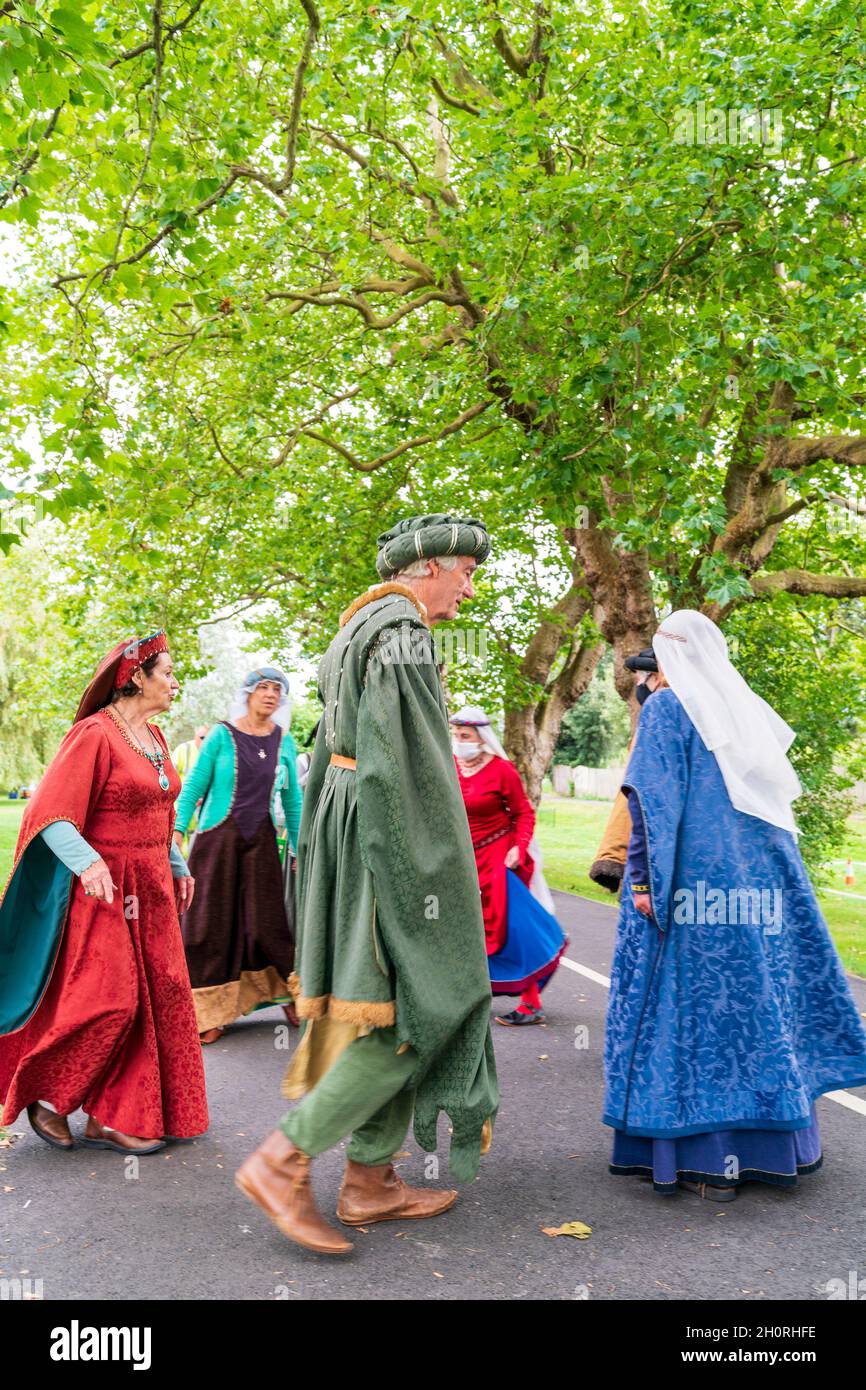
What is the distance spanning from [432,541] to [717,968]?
1.91m

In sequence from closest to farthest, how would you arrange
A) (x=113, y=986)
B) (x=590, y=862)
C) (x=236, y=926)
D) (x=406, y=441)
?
1. (x=113, y=986)
2. (x=236, y=926)
3. (x=406, y=441)
4. (x=590, y=862)

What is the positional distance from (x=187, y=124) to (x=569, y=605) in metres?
13.0

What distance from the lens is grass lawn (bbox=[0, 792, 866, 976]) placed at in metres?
13.6

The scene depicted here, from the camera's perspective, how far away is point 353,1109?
3.56 m

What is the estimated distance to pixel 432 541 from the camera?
399cm

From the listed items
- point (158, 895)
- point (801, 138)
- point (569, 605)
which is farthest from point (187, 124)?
point (569, 605)

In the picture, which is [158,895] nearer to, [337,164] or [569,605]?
[337,164]

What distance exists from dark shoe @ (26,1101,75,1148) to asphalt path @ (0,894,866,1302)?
2.0 inches

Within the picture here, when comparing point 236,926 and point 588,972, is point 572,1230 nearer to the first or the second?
point 236,926

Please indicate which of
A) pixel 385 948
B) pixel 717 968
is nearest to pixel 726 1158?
pixel 717 968

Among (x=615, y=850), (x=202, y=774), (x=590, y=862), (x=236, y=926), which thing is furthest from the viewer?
(x=590, y=862)

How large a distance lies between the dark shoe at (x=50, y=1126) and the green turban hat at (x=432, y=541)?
271 cm

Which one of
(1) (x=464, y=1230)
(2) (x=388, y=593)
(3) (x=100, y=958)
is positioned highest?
(2) (x=388, y=593)

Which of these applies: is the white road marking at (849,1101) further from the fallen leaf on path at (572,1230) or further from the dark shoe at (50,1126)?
the dark shoe at (50,1126)
